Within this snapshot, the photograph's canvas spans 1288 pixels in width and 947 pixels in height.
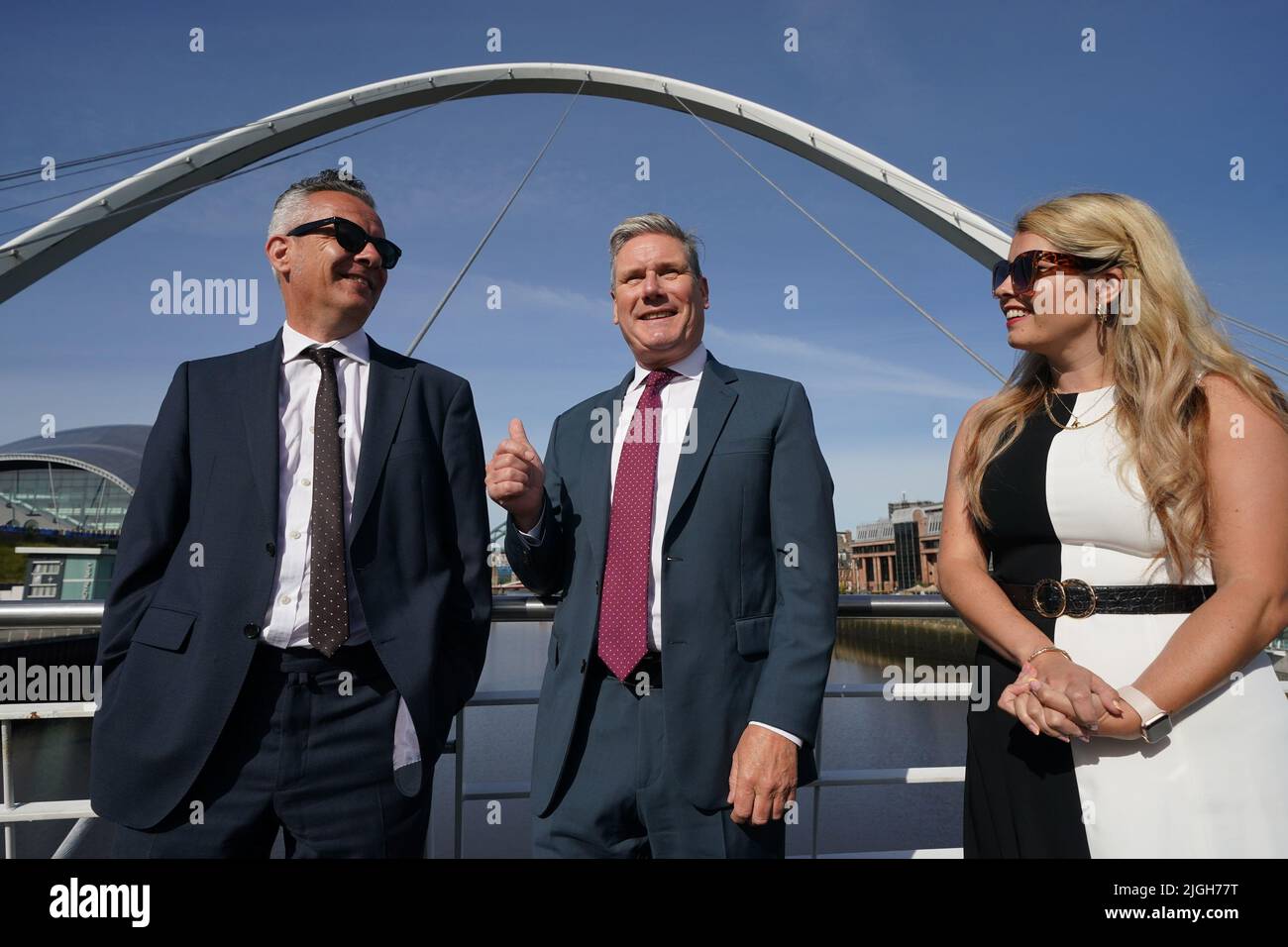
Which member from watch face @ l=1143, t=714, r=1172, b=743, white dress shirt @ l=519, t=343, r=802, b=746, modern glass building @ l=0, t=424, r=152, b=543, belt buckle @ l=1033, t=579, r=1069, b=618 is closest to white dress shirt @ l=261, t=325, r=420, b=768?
white dress shirt @ l=519, t=343, r=802, b=746

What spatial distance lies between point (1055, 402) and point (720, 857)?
1.63m

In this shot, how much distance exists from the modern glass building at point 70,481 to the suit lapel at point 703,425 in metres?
70.4

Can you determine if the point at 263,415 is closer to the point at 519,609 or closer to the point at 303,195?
the point at 303,195

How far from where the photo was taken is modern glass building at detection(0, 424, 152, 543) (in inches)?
2522

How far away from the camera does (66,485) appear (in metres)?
71.3

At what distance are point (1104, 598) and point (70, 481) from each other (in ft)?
290

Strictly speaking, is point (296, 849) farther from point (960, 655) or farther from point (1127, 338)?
point (960, 655)

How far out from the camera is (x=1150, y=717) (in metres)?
1.80

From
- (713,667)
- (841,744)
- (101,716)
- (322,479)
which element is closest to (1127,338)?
(713,667)

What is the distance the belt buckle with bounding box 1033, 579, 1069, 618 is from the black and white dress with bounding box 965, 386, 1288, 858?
0.05ft

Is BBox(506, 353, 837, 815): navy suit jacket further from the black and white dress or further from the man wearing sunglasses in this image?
the black and white dress

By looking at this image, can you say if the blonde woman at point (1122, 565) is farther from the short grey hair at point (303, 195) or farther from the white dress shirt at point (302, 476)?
the short grey hair at point (303, 195)

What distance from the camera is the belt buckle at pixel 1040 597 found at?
2.03 meters
